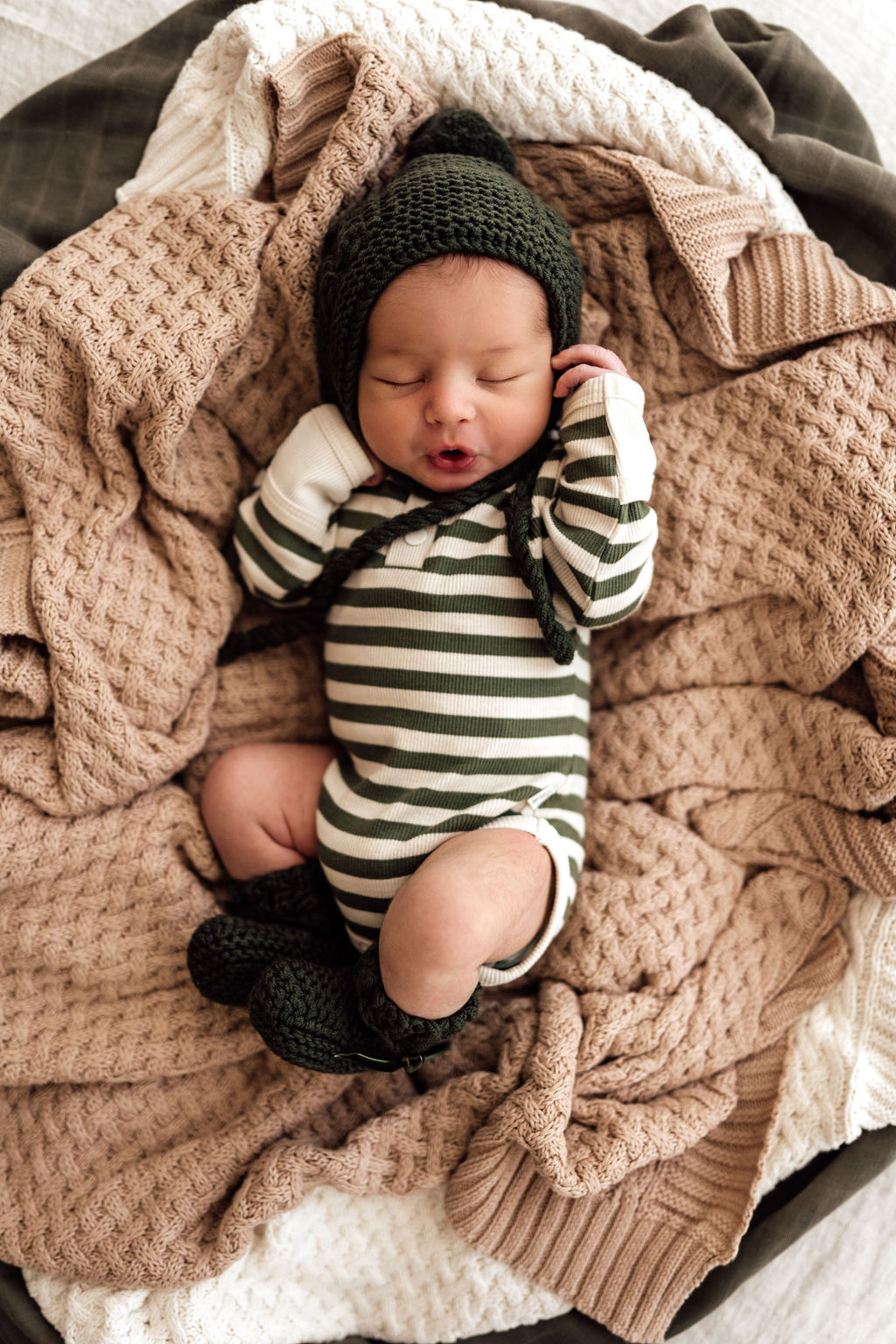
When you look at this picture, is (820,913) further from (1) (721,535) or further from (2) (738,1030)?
(1) (721,535)

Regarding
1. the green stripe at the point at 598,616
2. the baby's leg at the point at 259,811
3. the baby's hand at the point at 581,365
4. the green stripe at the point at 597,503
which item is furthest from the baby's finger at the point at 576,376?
the baby's leg at the point at 259,811

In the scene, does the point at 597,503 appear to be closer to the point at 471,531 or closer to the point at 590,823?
the point at 471,531

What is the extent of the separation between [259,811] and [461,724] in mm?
284

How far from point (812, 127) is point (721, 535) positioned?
590 millimetres

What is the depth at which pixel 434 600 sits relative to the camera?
1.07 metres

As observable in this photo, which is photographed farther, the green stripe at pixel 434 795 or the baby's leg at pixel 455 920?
the green stripe at pixel 434 795

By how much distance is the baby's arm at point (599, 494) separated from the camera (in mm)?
996

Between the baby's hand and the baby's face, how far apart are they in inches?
0.6

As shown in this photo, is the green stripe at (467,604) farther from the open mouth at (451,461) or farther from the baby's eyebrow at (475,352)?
the baby's eyebrow at (475,352)

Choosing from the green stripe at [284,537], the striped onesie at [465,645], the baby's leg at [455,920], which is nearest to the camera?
the baby's leg at [455,920]

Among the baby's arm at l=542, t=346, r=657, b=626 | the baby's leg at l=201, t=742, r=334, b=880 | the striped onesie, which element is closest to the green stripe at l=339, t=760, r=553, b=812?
the striped onesie

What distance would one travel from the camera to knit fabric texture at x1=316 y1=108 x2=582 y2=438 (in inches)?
38.6

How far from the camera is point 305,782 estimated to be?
1.17 m

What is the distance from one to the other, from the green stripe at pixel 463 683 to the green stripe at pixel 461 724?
1.0 inches
